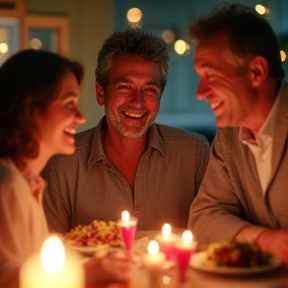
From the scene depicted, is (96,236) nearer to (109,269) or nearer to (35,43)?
(109,269)

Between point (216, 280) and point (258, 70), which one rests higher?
point (258, 70)

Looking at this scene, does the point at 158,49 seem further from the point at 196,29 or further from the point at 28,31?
the point at 28,31

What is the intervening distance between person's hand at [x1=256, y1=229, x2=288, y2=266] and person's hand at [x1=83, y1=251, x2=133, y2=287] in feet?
1.93

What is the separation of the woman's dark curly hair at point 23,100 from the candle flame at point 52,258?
0.46 meters

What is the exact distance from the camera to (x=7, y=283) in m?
1.85

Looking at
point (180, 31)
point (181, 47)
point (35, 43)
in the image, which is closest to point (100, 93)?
point (181, 47)

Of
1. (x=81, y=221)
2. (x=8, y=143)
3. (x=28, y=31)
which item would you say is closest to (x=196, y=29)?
A: (x=8, y=143)

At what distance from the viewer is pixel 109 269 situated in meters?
1.83

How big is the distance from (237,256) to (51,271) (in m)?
0.57

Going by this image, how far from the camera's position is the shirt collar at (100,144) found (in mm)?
3154

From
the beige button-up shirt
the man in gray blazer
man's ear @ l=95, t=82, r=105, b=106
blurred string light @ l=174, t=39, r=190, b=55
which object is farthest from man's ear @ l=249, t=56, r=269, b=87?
blurred string light @ l=174, t=39, r=190, b=55

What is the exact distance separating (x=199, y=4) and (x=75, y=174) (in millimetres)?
3535

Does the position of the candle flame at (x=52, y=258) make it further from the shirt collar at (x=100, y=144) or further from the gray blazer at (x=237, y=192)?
the shirt collar at (x=100, y=144)

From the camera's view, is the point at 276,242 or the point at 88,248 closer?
the point at 276,242
